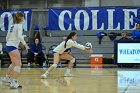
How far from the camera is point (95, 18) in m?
19.5

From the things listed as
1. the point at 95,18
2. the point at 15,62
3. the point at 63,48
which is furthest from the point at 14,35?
the point at 95,18

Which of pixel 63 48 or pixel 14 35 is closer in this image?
pixel 14 35

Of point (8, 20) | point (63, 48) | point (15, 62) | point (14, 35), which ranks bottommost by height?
point (15, 62)

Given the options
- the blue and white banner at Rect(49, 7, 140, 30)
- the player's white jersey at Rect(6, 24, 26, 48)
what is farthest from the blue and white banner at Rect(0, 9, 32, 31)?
the player's white jersey at Rect(6, 24, 26, 48)

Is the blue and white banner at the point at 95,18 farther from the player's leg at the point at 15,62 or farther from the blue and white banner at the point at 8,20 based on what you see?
the player's leg at the point at 15,62

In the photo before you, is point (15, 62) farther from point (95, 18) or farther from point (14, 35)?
point (95, 18)

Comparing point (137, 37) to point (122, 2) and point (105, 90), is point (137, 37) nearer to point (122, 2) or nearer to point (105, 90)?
point (122, 2)

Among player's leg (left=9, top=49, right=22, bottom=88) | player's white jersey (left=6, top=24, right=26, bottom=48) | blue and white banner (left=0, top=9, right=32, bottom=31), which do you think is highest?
blue and white banner (left=0, top=9, right=32, bottom=31)

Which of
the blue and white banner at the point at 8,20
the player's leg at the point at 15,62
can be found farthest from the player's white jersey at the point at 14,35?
the blue and white banner at the point at 8,20

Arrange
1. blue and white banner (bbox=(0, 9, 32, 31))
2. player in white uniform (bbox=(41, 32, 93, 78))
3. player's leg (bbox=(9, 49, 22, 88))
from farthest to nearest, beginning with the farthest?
blue and white banner (bbox=(0, 9, 32, 31)) → player in white uniform (bbox=(41, 32, 93, 78)) → player's leg (bbox=(9, 49, 22, 88))

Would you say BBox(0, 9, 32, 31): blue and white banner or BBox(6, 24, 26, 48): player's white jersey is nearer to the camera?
BBox(6, 24, 26, 48): player's white jersey

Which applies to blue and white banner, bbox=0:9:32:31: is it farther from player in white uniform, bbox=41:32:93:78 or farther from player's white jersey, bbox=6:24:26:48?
player's white jersey, bbox=6:24:26:48

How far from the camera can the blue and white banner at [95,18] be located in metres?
19.3

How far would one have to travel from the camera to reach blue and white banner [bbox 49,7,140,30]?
1934 centimetres
